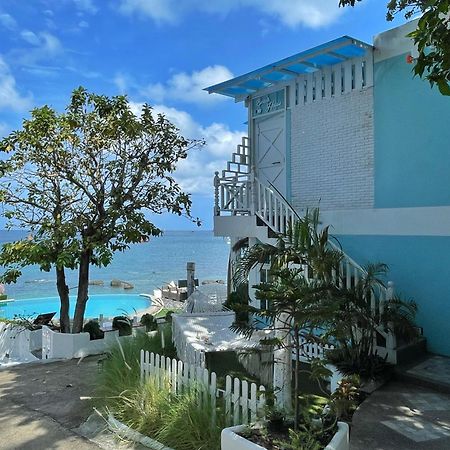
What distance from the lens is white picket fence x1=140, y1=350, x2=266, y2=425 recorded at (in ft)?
14.9

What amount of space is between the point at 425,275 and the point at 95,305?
90.1ft

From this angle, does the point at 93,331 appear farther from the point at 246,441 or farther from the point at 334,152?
the point at 246,441

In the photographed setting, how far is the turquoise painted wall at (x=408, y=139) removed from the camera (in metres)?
7.74

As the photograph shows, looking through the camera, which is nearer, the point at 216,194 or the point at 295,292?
the point at 295,292

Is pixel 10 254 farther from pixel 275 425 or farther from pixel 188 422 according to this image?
pixel 275 425

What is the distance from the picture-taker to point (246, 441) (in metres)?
3.72

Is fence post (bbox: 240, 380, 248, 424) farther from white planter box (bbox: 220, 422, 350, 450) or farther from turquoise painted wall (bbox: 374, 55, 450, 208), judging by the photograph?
turquoise painted wall (bbox: 374, 55, 450, 208)

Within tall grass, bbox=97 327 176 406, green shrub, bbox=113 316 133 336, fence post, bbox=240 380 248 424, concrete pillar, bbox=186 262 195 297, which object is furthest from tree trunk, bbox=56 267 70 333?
fence post, bbox=240 380 248 424

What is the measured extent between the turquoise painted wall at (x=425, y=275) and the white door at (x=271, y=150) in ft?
10.5

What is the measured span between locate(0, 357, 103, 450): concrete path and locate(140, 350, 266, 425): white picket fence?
1115 millimetres

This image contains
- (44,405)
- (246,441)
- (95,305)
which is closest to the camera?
(246,441)

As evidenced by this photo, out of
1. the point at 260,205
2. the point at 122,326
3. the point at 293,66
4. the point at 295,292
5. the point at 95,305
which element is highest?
the point at 293,66

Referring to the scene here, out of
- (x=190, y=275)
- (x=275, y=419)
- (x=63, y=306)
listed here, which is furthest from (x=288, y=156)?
(x=275, y=419)

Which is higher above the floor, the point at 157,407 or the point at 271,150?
the point at 271,150
